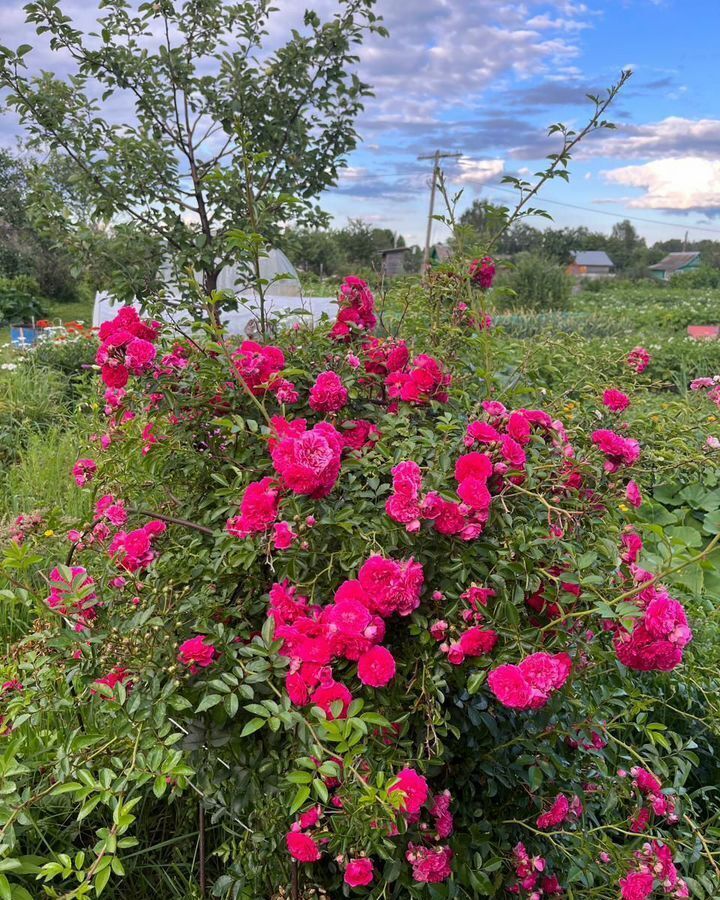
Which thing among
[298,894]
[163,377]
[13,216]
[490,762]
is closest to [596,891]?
[490,762]

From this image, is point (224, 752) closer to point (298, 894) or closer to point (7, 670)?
point (298, 894)

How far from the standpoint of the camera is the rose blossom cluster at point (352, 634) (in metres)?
1.12

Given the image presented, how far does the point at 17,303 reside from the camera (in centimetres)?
1365

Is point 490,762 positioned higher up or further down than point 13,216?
further down

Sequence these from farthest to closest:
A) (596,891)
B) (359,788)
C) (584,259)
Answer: (584,259) < (596,891) < (359,788)

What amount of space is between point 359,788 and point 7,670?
1.13 meters

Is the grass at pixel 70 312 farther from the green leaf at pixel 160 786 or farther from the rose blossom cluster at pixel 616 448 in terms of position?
the rose blossom cluster at pixel 616 448

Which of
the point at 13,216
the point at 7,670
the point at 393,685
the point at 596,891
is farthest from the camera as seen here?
the point at 13,216

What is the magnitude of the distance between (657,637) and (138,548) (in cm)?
107

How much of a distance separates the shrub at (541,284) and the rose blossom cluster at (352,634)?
1425 centimetres

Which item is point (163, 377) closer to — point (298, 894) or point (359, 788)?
point (359, 788)

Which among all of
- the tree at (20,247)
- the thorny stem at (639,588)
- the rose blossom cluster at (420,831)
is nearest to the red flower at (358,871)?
the rose blossom cluster at (420,831)

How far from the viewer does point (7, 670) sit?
1.78 metres

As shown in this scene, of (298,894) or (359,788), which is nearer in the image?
(359,788)
